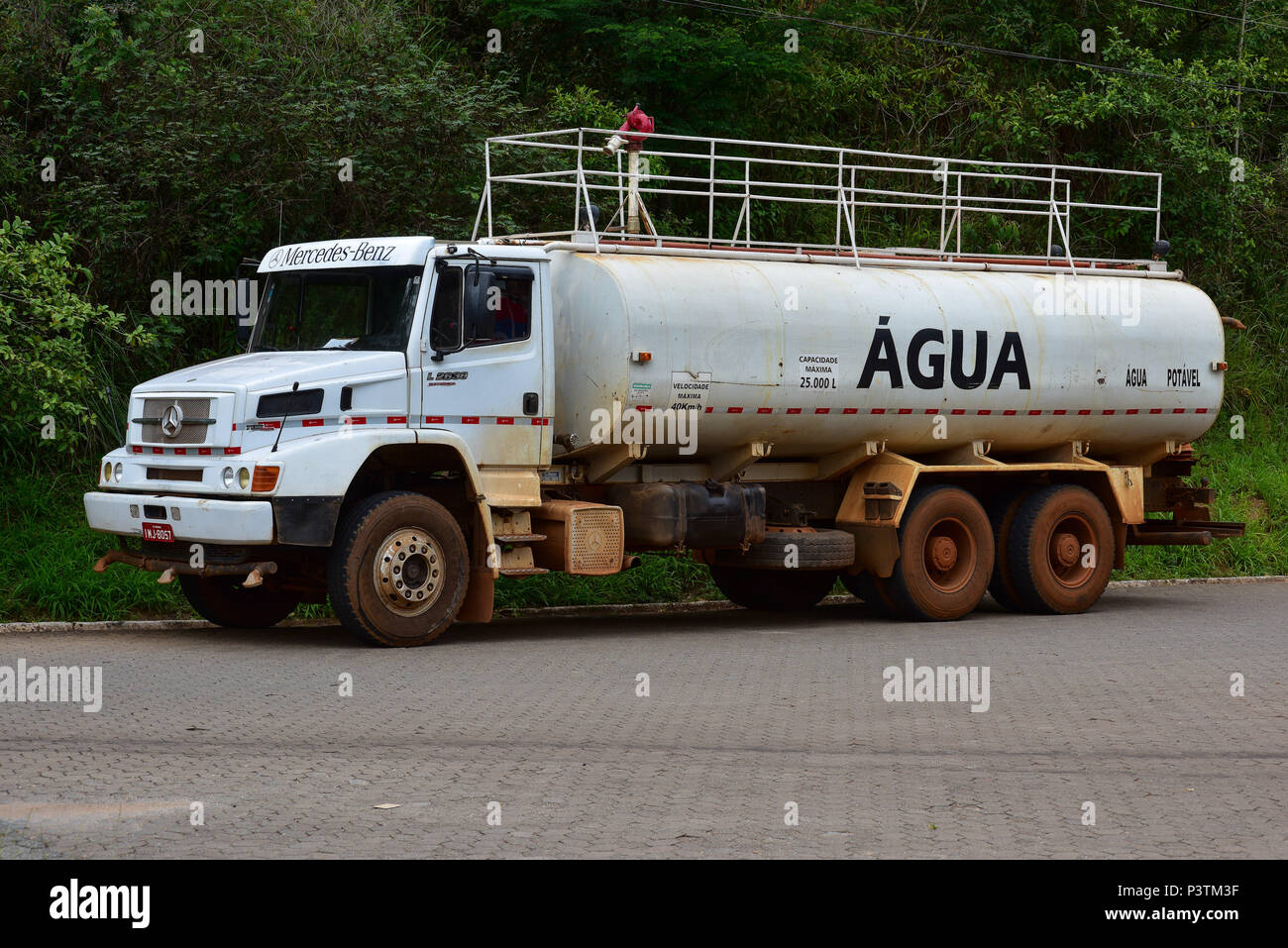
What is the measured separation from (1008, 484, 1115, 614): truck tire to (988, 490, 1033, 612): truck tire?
0.05 meters

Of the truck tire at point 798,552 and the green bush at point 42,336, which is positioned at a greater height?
the green bush at point 42,336

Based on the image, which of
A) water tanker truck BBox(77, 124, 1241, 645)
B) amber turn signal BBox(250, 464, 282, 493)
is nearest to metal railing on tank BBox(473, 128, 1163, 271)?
water tanker truck BBox(77, 124, 1241, 645)

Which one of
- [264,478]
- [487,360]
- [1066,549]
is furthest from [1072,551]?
[264,478]

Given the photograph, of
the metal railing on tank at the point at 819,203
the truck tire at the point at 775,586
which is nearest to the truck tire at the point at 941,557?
the truck tire at the point at 775,586

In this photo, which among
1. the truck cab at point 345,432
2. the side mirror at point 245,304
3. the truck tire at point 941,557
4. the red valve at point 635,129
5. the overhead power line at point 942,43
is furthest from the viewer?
the overhead power line at point 942,43

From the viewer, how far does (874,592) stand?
1747 centimetres

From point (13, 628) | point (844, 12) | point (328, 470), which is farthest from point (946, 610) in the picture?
point (844, 12)

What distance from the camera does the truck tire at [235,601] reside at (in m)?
15.0

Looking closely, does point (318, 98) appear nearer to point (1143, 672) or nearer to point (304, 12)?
point (304, 12)

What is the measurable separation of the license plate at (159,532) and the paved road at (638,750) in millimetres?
927

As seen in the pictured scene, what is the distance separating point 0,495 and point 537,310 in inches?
248

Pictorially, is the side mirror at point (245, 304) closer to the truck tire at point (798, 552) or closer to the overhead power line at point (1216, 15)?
the truck tire at point (798, 552)

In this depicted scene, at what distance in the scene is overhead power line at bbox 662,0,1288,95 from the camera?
2438cm

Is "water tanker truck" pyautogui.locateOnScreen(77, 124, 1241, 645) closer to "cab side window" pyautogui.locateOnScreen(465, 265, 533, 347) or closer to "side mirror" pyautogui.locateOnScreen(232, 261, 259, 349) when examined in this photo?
"cab side window" pyautogui.locateOnScreen(465, 265, 533, 347)
